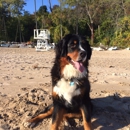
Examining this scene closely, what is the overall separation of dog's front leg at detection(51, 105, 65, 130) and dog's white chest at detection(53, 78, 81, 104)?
23 cm

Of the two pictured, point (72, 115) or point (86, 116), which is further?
point (72, 115)

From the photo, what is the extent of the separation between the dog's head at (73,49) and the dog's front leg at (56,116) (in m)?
0.88

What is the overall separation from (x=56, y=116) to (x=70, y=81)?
639mm

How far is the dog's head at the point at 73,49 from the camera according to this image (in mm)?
4160

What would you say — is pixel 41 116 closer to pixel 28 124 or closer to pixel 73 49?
pixel 28 124

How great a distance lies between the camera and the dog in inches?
167

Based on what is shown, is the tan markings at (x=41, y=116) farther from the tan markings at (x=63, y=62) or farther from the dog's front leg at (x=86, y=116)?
the tan markings at (x=63, y=62)

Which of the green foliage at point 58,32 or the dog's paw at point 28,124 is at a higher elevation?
the green foliage at point 58,32

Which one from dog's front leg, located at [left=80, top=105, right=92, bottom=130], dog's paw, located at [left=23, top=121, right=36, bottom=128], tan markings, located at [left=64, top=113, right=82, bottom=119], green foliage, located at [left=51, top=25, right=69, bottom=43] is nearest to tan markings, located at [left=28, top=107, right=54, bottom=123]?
dog's paw, located at [left=23, top=121, right=36, bottom=128]

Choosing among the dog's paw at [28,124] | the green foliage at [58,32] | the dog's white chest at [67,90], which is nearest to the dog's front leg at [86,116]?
the dog's white chest at [67,90]

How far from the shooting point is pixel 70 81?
4348mm

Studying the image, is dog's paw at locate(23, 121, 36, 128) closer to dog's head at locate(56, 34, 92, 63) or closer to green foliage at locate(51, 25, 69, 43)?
dog's head at locate(56, 34, 92, 63)

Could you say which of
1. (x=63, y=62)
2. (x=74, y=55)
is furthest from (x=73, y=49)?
(x=63, y=62)

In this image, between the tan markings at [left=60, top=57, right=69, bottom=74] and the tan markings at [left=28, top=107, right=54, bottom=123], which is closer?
the tan markings at [left=60, top=57, right=69, bottom=74]
